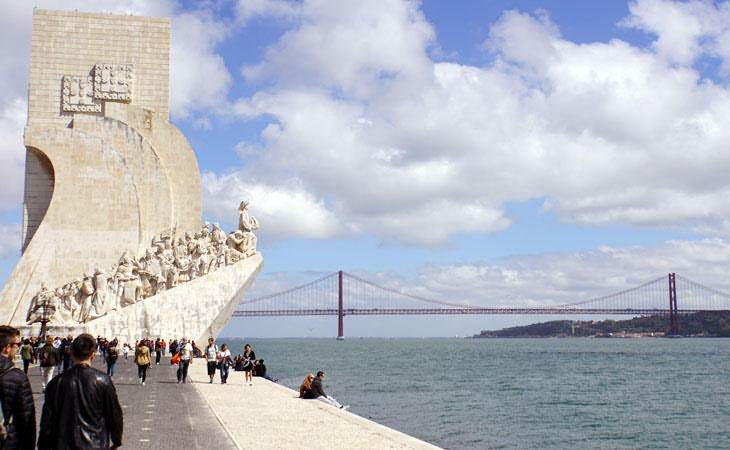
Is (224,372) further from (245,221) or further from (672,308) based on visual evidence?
(672,308)

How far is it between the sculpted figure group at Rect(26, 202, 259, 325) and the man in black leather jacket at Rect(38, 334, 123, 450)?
13154mm

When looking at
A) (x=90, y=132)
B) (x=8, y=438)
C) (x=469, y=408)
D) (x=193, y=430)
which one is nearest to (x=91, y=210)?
(x=90, y=132)

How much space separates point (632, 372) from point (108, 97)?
13.8 metres

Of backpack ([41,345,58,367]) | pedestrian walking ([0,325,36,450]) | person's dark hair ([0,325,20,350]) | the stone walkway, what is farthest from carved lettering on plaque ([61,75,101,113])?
pedestrian walking ([0,325,36,450])

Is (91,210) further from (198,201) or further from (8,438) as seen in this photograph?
(8,438)

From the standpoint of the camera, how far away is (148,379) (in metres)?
9.84

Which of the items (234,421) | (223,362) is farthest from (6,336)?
(223,362)

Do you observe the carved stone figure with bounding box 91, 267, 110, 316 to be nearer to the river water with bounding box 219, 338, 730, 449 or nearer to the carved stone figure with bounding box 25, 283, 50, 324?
the carved stone figure with bounding box 25, 283, 50, 324

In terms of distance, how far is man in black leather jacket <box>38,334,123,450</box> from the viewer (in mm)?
2453

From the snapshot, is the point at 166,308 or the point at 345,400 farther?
the point at 166,308

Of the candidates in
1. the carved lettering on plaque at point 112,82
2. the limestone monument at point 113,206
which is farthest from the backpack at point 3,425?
the carved lettering on plaque at point 112,82

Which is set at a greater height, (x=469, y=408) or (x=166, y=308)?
(x=166, y=308)

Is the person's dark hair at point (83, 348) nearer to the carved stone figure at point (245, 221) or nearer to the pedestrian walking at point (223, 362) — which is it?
the pedestrian walking at point (223, 362)

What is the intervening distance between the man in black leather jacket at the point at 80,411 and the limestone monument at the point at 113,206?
12656 millimetres
